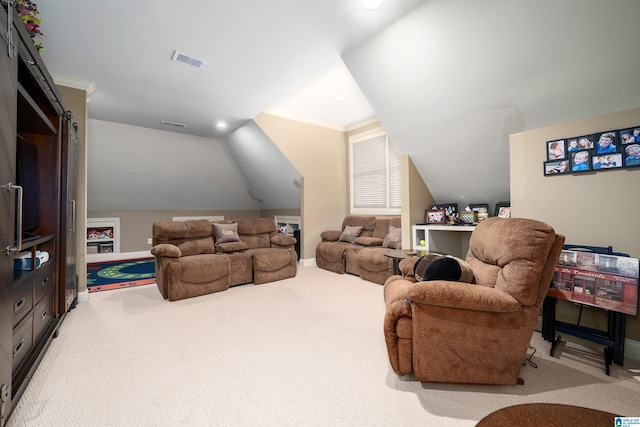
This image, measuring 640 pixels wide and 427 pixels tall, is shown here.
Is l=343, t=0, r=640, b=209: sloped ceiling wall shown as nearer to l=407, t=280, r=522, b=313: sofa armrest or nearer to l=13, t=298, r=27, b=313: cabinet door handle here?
l=407, t=280, r=522, b=313: sofa armrest

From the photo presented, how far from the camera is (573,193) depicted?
2320 mm

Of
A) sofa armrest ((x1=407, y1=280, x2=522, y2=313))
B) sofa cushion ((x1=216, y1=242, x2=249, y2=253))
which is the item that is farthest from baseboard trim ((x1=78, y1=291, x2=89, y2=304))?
sofa armrest ((x1=407, y1=280, x2=522, y2=313))

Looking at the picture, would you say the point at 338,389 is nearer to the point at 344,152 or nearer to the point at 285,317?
the point at 285,317

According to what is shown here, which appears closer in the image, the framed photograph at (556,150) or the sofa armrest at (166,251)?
the framed photograph at (556,150)

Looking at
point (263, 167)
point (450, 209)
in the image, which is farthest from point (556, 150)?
point (263, 167)

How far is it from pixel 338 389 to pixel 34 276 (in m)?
2.22

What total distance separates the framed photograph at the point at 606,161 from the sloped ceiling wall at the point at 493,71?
375 millimetres

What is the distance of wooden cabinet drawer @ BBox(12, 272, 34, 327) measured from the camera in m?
1.58

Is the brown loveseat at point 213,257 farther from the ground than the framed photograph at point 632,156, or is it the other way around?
the framed photograph at point 632,156

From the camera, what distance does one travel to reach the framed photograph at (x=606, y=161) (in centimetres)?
208

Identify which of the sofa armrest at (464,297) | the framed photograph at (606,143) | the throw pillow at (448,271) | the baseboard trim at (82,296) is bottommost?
the baseboard trim at (82,296)

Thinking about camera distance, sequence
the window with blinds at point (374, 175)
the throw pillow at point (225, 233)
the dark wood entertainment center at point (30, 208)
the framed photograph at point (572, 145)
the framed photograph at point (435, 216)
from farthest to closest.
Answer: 1. the window with blinds at point (374, 175)
2. the throw pillow at point (225, 233)
3. the framed photograph at point (435, 216)
4. the framed photograph at point (572, 145)
5. the dark wood entertainment center at point (30, 208)

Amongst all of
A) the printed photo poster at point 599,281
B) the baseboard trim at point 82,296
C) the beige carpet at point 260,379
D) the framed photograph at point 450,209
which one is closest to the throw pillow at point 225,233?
the beige carpet at point 260,379

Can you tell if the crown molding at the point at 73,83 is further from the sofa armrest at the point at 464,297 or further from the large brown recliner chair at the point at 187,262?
the sofa armrest at the point at 464,297
